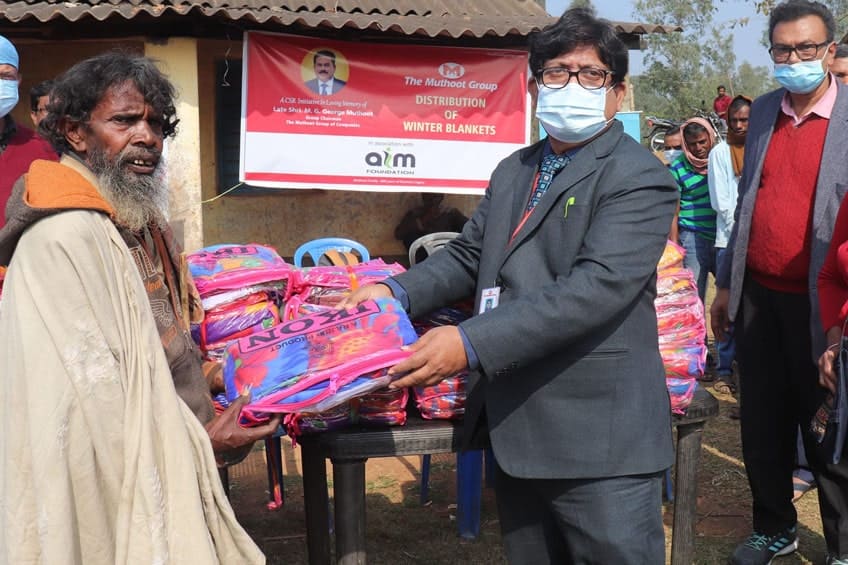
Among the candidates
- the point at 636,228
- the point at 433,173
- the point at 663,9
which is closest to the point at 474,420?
the point at 636,228

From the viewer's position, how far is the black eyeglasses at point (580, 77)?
2531mm

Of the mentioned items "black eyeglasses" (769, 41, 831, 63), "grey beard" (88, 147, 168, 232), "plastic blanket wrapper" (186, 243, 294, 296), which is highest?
"black eyeglasses" (769, 41, 831, 63)

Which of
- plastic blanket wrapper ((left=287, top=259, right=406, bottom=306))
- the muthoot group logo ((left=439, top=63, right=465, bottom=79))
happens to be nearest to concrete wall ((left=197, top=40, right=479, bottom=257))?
the muthoot group logo ((left=439, top=63, right=465, bottom=79))

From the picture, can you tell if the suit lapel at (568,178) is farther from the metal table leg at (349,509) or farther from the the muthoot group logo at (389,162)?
the the muthoot group logo at (389,162)

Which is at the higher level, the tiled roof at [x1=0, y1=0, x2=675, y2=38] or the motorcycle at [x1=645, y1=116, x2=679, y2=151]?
the tiled roof at [x1=0, y1=0, x2=675, y2=38]

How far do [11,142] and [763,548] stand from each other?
387 cm

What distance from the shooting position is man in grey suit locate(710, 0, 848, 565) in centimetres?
353

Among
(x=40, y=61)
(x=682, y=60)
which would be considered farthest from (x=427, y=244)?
(x=682, y=60)

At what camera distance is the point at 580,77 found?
100.0 inches

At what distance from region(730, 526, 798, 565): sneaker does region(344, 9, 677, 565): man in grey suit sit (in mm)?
1617

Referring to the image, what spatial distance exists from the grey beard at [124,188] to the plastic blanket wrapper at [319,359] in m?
0.50

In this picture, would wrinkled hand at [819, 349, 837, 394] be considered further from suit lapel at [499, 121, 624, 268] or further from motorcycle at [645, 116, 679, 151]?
motorcycle at [645, 116, 679, 151]

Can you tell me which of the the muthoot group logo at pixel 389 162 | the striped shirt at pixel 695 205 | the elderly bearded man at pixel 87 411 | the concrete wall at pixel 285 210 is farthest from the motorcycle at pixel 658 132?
the elderly bearded man at pixel 87 411

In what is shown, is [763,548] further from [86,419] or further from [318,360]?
[86,419]
